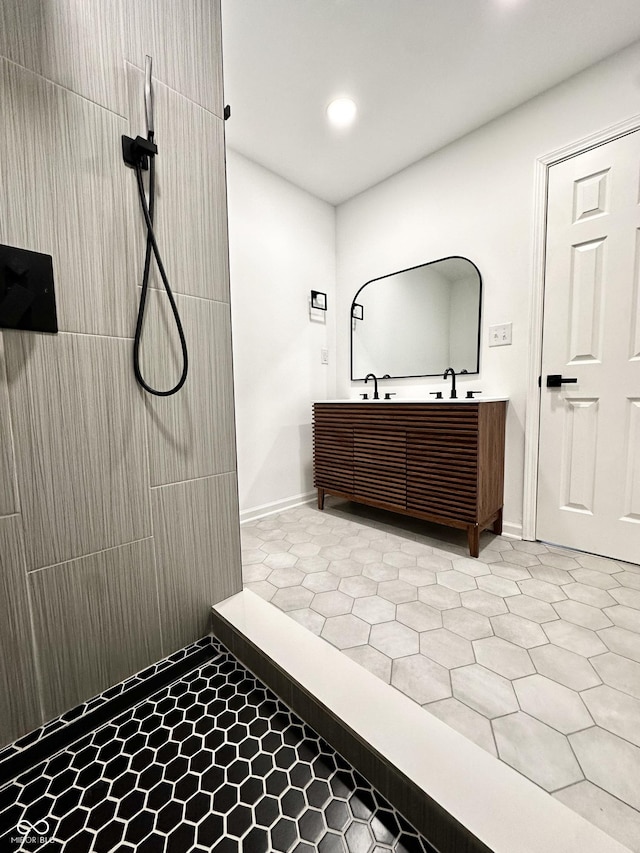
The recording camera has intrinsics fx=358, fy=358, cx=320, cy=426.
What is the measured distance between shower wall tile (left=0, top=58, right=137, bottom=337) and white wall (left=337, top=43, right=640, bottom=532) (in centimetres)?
182

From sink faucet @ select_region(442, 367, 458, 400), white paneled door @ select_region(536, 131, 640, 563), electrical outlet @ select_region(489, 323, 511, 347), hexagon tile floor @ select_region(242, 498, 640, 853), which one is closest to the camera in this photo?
hexagon tile floor @ select_region(242, 498, 640, 853)

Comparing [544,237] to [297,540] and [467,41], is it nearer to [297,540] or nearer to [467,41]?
[467,41]

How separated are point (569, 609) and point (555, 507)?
669 millimetres

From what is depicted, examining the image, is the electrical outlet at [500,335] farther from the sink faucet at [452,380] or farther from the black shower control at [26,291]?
the black shower control at [26,291]

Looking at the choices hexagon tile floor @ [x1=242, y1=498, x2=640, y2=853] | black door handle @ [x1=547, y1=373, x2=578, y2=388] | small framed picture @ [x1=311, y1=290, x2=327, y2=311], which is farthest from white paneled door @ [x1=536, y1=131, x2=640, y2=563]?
small framed picture @ [x1=311, y1=290, x2=327, y2=311]

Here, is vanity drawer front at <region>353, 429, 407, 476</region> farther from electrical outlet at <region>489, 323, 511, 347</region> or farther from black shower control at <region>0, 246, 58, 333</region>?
black shower control at <region>0, 246, 58, 333</region>

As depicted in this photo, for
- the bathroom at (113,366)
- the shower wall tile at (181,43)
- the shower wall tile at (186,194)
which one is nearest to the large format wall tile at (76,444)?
the bathroom at (113,366)

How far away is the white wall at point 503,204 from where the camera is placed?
164cm

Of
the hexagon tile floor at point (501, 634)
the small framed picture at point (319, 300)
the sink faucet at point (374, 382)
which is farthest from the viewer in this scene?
the small framed picture at point (319, 300)

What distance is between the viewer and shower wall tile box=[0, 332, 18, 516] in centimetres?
82

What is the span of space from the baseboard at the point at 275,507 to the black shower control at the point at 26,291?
5.55 ft

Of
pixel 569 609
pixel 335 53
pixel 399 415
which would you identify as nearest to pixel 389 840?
pixel 569 609

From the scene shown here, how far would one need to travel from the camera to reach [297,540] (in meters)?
2.01

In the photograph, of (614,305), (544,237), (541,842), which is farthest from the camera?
(544,237)
